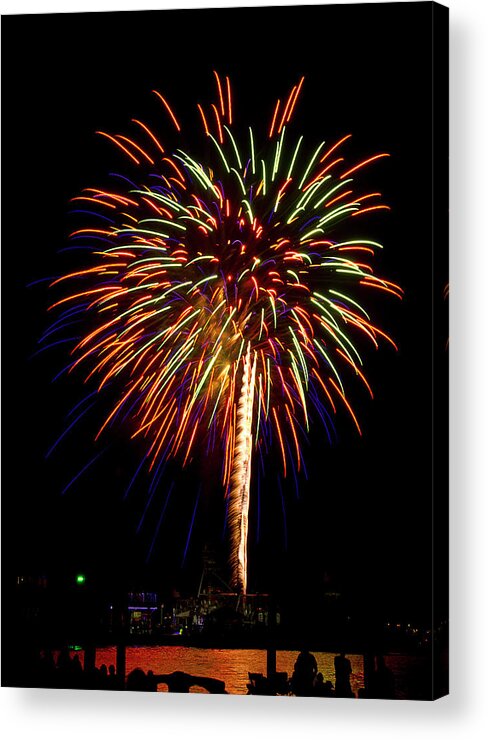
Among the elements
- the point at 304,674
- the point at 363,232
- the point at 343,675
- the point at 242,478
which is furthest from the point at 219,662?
the point at 363,232

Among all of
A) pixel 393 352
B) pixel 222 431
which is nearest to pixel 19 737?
pixel 222 431

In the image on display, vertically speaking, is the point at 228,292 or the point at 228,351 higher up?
the point at 228,292

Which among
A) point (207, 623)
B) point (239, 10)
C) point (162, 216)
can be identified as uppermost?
point (239, 10)

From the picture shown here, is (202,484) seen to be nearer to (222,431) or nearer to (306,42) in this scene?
(222,431)

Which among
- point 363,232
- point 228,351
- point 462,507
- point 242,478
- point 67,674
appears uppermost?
point 363,232

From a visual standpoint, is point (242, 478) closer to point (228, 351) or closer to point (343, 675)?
point (228, 351)
